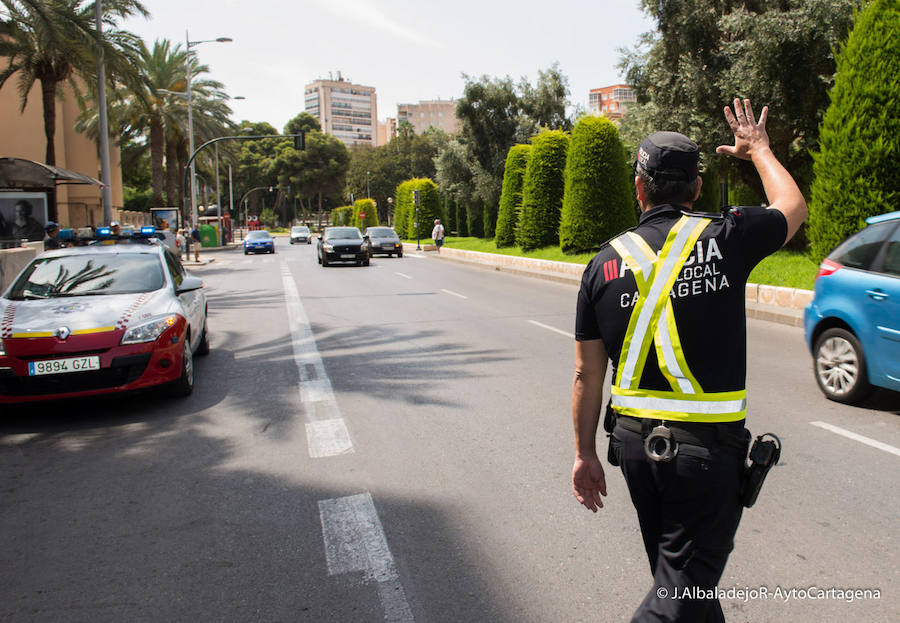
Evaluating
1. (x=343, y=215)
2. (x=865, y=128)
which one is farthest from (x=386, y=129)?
(x=865, y=128)

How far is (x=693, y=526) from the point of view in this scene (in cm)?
209

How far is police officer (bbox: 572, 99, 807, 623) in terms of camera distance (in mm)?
2088

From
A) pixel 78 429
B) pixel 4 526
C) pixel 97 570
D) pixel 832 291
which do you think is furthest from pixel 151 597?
pixel 832 291

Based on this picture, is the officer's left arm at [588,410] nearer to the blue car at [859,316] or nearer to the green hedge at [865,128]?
the blue car at [859,316]

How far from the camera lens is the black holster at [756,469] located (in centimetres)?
210

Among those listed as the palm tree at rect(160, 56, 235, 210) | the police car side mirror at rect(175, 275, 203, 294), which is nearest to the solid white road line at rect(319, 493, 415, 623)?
the police car side mirror at rect(175, 275, 203, 294)

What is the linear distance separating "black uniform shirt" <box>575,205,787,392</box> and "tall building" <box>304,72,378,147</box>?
175 m

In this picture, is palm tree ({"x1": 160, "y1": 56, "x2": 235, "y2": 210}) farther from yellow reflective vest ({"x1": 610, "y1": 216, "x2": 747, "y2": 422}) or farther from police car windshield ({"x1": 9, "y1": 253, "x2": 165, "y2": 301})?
yellow reflective vest ({"x1": 610, "y1": 216, "x2": 747, "y2": 422})

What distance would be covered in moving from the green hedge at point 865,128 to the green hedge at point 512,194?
644 inches

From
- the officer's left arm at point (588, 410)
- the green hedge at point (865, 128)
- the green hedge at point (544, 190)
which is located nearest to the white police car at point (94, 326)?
the officer's left arm at point (588, 410)

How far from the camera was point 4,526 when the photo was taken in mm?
4172

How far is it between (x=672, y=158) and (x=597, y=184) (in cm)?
2127

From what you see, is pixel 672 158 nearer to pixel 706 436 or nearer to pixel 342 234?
pixel 706 436

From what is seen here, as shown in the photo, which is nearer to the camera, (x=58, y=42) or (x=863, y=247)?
(x=863, y=247)
